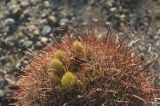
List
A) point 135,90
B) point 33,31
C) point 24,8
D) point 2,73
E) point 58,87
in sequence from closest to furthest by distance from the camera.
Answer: point 58,87 < point 135,90 < point 2,73 < point 33,31 < point 24,8

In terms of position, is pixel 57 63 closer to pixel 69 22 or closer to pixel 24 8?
pixel 69 22

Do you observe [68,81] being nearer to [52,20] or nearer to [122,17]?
[52,20]

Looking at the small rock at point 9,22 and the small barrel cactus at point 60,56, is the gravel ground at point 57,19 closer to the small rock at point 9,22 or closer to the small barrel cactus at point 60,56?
the small rock at point 9,22

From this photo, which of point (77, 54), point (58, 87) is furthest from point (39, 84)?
point (77, 54)

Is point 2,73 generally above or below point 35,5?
below

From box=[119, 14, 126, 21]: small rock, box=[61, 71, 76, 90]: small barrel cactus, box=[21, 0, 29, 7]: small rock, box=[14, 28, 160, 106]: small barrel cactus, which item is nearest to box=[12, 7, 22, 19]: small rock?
box=[21, 0, 29, 7]: small rock

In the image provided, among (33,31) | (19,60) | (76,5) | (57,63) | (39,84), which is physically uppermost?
(76,5)

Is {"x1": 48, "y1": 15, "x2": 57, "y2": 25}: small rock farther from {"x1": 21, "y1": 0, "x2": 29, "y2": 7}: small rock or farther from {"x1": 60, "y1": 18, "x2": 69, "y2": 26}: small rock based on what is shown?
{"x1": 21, "y1": 0, "x2": 29, "y2": 7}: small rock
